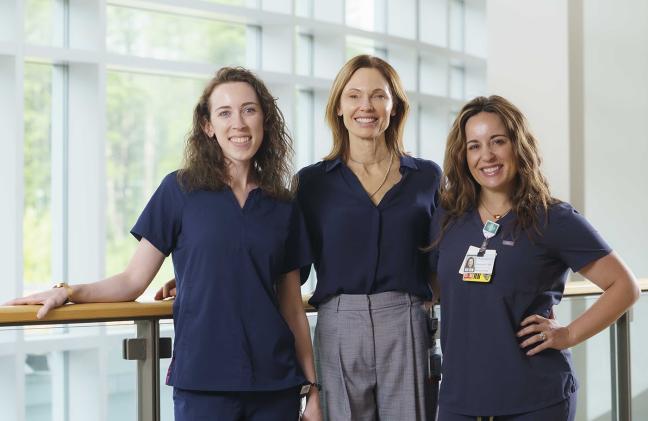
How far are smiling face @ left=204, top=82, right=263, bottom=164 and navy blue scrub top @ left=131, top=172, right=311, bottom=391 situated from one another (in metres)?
0.12

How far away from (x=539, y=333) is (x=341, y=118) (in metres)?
0.94

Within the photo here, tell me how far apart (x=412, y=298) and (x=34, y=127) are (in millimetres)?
4667

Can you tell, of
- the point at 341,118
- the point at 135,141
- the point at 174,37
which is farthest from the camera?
the point at 174,37

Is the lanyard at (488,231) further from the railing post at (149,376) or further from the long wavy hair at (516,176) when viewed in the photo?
the railing post at (149,376)

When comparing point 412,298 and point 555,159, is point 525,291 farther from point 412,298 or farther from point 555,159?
point 555,159

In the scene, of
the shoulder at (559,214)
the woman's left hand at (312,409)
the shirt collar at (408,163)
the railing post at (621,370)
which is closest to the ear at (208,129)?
the shirt collar at (408,163)

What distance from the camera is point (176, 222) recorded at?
7.77ft

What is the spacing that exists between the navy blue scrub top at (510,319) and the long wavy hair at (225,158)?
22.5 inches

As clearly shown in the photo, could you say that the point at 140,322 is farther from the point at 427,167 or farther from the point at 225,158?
the point at 427,167

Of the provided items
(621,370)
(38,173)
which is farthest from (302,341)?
(38,173)

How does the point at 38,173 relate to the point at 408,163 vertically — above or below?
above

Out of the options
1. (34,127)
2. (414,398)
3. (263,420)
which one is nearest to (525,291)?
(414,398)

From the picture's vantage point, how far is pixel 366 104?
2754 millimetres

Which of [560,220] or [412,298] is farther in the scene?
[412,298]
